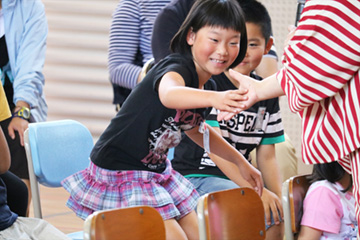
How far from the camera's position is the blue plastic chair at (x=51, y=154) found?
2.82 meters

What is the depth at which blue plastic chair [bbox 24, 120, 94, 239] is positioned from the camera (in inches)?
111

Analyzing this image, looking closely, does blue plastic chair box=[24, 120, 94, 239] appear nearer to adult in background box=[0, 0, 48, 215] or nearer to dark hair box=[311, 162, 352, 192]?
adult in background box=[0, 0, 48, 215]

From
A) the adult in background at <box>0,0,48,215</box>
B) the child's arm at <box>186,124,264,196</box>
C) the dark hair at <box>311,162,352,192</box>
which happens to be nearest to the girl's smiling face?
the child's arm at <box>186,124,264,196</box>

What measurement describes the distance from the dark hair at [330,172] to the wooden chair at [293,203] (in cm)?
10

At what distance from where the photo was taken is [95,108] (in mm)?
5777

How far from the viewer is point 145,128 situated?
7.84 feet

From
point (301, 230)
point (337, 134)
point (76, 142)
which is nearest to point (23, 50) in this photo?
point (76, 142)

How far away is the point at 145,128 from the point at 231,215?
19.4 inches

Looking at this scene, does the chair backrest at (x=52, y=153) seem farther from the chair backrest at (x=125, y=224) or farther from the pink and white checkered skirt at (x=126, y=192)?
the chair backrest at (x=125, y=224)

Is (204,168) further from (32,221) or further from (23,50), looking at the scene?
(23,50)

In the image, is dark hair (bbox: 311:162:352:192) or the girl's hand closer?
the girl's hand

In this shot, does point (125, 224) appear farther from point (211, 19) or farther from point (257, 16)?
point (257, 16)

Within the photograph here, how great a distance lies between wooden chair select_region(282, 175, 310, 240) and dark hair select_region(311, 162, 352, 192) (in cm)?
10

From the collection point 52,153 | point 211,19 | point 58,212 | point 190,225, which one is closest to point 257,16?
point 211,19
